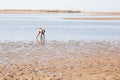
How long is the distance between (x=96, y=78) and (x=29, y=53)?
778cm

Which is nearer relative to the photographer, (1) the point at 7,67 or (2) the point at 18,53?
(1) the point at 7,67

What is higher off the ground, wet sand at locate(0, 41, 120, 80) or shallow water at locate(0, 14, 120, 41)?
shallow water at locate(0, 14, 120, 41)

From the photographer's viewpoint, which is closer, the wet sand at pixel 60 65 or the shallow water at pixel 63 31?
the wet sand at pixel 60 65

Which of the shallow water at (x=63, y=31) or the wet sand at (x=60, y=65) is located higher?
the shallow water at (x=63, y=31)

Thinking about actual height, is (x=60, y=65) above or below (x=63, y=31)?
below

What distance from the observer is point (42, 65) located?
14.4 m

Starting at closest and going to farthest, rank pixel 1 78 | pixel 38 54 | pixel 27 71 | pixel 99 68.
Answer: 1. pixel 1 78
2. pixel 27 71
3. pixel 99 68
4. pixel 38 54

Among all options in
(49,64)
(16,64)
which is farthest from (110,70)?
(16,64)

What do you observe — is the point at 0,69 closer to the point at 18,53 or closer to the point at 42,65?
the point at 42,65

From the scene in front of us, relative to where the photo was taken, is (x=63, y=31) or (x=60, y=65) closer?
(x=60, y=65)

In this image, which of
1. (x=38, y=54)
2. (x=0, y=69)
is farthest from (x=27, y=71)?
(x=38, y=54)

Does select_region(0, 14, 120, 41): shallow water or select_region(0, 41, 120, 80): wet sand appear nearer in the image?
select_region(0, 41, 120, 80): wet sand

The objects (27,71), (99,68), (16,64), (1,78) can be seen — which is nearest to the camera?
(1,78)

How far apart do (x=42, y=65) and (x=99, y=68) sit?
8.36 ft
